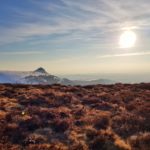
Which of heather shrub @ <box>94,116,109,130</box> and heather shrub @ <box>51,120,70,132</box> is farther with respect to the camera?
heather shrub @ <box>94,116,109,130</box>

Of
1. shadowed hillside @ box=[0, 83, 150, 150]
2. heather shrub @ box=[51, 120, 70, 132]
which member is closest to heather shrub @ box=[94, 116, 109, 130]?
shadowed hillside @ box=[0, 83, 150, 150]

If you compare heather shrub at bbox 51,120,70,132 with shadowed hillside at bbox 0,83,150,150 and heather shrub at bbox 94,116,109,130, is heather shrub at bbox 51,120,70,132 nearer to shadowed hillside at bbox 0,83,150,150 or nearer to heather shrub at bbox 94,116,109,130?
shadowed hillside at bbox 0,83,150,150

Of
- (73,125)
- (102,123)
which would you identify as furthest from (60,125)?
(102,123)

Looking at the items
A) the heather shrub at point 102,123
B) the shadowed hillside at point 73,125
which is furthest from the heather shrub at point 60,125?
the heather shrub at point 102,123

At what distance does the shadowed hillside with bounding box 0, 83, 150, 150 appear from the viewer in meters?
15.2

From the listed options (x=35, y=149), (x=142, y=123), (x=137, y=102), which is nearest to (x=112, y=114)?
(x=142, y=123)

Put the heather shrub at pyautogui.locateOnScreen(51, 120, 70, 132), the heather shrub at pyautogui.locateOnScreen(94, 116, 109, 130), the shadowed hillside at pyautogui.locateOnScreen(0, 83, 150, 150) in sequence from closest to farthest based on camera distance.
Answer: the shadowed hillside at pyautogui.locateOnScreen(0, 83, 150, 150), the heather shrub at pyautogui.locateOnScreen(51, 120, 70, 132), the heather shrub at pyautogui.locateOnScreen(94, 116, 109, 130)

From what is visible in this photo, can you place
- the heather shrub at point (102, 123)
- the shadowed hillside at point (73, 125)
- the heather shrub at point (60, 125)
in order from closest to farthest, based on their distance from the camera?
the shadowed hillside at point (73, 125) < the heather shrub at point (60, 125) < the heather shrub at point (102, 123)

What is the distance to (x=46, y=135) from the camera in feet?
55.4

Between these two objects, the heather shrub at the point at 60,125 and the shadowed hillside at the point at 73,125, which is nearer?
the shadowed hillside at the point at 73,125

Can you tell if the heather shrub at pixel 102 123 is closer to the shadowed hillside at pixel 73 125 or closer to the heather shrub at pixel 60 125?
the shadowed hillside at pixel 73 125

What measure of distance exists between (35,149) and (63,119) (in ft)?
18.2

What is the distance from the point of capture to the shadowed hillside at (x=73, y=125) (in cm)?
1523

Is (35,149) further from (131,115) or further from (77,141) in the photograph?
(131,115)
